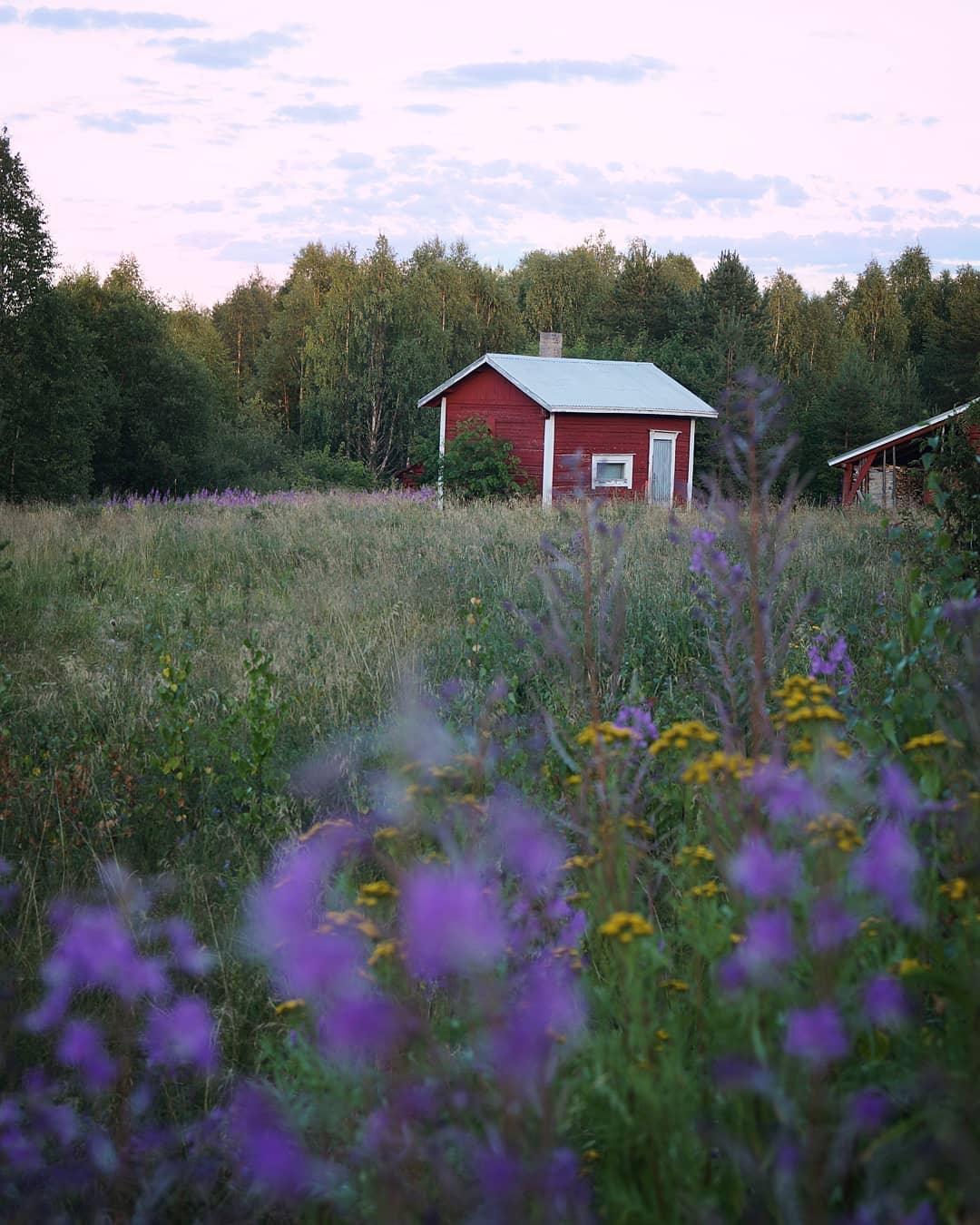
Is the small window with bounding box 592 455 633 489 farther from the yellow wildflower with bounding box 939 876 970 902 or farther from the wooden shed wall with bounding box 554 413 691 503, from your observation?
the yellow wildflower with bounding box 939 876 970 902

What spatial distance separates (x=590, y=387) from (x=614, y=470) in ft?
6.69

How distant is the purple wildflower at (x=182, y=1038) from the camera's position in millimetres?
1764

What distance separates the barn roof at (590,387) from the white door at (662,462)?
23.9 inches

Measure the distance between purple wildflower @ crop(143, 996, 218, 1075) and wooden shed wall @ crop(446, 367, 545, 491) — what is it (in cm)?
2058

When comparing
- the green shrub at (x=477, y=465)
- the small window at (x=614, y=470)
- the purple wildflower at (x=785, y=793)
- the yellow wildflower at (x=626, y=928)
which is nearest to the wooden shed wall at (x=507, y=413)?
the green shrub at (x=477, y=465)

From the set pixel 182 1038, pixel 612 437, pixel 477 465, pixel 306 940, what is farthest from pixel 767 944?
pixel 612 437

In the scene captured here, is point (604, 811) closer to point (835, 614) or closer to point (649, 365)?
point (835, 614)

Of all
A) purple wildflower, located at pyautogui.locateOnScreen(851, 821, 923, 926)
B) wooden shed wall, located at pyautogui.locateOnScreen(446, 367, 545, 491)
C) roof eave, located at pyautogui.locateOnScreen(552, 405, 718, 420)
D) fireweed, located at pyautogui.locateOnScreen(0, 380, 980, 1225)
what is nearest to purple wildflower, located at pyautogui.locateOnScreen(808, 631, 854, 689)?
fireweed, located at pyautogui.locateOnScreen(0, 380, 980, 1225)

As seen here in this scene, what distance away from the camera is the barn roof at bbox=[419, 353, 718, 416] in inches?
890

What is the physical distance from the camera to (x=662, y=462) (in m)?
24.5

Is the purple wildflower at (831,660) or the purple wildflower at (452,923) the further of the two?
the purple wildflower at (831,660)

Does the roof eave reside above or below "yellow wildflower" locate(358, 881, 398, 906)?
above

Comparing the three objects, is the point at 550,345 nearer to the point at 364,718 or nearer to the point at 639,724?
the point at 364,718

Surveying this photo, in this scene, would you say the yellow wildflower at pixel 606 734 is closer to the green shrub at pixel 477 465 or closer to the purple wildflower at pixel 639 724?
the purple wildflower at pixel 639 724
